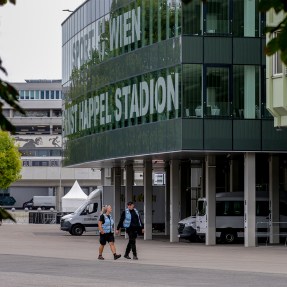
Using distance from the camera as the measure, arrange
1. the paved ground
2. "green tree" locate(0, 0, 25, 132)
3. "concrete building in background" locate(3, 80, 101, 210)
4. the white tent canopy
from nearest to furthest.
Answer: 1. "green tree" locate(0, 0, 25, 132)
2. the paved ground
3. the white tent canopy
4. "concrete building in background" locate(3, 80, 101, 210)

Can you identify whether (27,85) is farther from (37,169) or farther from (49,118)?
(37,169)

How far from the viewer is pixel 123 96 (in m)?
55.9

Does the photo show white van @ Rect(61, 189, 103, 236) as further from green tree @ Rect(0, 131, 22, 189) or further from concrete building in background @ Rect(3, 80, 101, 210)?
concrete building in background @ Rect(3, 80, 101, 210)

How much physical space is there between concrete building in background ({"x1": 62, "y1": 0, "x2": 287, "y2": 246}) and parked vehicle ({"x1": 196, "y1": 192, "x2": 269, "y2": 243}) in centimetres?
51

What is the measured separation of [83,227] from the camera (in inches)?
2557

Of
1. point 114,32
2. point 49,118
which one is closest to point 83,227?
point 114,32

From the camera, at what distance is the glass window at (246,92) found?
48031 mm

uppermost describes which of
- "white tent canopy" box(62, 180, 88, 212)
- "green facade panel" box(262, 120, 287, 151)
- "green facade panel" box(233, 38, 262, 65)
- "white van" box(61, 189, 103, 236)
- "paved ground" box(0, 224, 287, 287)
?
"green facade panel" box(233, 38, 262, 65)

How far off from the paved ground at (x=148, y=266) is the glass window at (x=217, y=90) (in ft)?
18.3

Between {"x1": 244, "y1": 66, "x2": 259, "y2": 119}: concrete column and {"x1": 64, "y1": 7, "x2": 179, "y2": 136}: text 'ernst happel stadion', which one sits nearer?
{"x1": 244, "y1": 66, "x2": 259, "y2": 119}: concrete column

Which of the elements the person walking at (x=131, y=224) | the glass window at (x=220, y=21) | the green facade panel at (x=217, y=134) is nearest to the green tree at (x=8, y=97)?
the person walking at (x=131, y=224)

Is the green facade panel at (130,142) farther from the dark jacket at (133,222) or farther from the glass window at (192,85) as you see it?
the dark jacket at (133,222)

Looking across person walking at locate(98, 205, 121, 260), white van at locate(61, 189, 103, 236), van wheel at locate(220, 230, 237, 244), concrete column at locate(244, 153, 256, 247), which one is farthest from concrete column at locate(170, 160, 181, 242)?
person walking at locate(98, 205, 121, 260)

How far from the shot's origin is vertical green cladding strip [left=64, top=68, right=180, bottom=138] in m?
49.5
